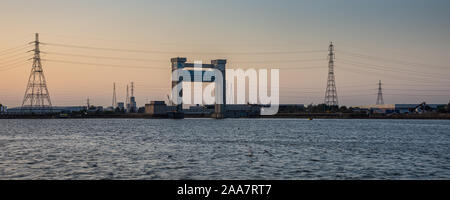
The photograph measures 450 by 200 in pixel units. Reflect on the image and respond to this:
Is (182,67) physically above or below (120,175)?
above

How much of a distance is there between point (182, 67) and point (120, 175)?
551 feet

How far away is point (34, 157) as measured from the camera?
30.8 metres

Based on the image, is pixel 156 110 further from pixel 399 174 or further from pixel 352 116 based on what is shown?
pixel 399 174

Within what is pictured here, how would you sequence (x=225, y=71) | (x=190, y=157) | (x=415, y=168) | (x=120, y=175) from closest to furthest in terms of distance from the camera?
(x=120, y=175) → (x=415, y=168) → (x=190, y=157) → (x=225, y=71)
